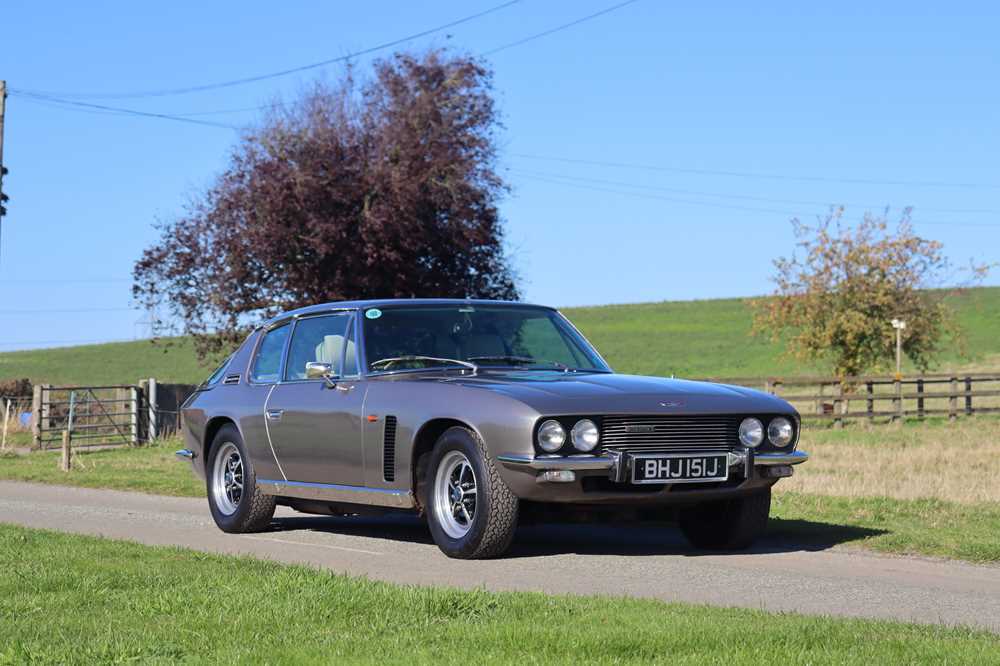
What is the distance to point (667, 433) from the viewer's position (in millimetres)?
9438

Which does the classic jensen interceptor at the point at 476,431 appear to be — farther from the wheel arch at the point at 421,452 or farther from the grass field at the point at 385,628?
the grass field at the point at 385,628

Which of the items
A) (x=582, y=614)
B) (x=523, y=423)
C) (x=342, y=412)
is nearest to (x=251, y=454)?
(x=342, y=412)

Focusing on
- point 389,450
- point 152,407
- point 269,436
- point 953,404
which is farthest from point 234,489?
point 953,404

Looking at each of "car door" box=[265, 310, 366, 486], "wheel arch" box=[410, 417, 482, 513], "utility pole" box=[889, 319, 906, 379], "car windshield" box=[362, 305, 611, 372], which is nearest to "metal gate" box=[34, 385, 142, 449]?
"car door" box=[265, 310, 366, 486]

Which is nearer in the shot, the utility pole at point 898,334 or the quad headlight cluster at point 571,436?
the quad headlight cluster at point 571,436

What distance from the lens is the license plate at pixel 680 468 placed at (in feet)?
30.3

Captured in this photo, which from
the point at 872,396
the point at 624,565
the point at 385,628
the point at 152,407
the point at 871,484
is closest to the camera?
the point at 385,628

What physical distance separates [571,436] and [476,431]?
1.96 feet

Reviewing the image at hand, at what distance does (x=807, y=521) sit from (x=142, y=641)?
6.97 meters

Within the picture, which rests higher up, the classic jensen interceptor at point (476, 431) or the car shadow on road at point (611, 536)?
the classic jensen interceptor at point (476, 431)

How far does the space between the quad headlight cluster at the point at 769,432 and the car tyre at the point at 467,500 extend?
157 cm

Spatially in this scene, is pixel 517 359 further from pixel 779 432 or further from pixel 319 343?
pixel 779 432

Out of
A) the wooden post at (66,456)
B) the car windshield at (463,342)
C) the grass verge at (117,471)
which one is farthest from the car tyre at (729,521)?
the wooden post at (66,456)

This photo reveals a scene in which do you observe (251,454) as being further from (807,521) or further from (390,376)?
(807,521)
